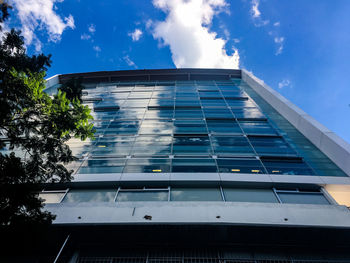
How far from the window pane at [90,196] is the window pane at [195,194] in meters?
2.87

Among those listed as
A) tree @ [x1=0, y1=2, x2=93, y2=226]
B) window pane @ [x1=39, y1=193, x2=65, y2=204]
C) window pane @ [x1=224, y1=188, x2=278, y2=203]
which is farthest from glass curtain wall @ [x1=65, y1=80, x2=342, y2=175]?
tree @ [x1=0, y1=2, x2=93, y2=226]

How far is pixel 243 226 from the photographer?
6.35 m

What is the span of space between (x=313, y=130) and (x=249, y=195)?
685 cm

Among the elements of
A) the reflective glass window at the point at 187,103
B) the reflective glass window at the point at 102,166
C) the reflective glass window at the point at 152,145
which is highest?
the reflective glass window at the point at 187,103

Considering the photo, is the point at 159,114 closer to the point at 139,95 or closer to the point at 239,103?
the point at 139,95

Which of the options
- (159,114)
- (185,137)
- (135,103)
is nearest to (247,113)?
(185,137)

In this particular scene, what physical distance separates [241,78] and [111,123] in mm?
18640

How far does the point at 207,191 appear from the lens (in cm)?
848

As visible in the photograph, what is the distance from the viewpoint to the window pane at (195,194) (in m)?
8.12

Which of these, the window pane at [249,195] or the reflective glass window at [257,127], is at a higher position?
the reflective glass window at [257,127]

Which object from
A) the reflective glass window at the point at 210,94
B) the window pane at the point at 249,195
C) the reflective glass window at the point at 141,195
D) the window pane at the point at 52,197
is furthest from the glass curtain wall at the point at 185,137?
the window pane at the point at 52,197

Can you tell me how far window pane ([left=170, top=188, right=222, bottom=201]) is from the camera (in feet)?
Result: 26.6

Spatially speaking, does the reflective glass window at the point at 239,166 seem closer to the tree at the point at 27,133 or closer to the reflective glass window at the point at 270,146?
the reflective glass window at the point at 270,146

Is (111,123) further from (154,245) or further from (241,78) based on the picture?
(241,78)
